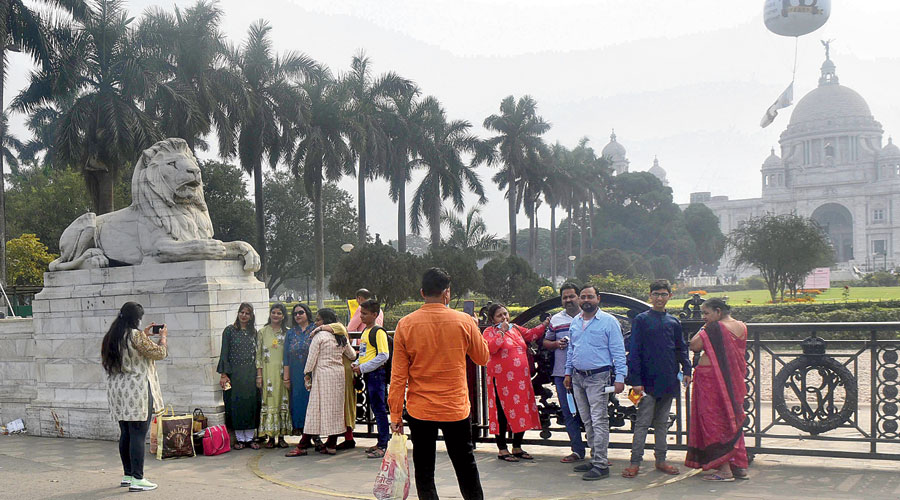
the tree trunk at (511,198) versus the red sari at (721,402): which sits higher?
the tree trunk at (511,198)

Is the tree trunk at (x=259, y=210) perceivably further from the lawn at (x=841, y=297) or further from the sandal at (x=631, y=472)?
the sandal at (x=631, y=472)

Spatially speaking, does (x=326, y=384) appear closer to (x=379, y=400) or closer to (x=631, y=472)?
(x=379, y=400)

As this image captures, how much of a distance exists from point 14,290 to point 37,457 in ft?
57.3

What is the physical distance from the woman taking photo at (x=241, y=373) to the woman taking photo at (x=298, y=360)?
15.9 inches

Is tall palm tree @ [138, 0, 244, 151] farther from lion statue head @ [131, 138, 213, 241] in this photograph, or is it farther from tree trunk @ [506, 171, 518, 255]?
tree trunk @ [506, 171, 518, 255]

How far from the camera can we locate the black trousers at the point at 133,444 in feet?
19.0

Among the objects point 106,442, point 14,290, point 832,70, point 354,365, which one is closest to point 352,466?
point 354,365

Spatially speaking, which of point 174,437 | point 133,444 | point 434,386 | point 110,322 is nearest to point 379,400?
point 174,437

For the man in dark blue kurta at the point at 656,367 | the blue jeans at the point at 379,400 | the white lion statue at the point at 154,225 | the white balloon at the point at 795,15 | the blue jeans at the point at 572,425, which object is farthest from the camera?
the white balloon at the point at 795,15

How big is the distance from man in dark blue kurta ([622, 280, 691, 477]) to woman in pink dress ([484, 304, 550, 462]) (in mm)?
970

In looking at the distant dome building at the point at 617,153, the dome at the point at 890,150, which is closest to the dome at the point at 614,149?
the distant dome building at the point at 617,153

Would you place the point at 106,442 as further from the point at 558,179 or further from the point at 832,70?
the point at 832,70

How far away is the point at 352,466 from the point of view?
650 cm

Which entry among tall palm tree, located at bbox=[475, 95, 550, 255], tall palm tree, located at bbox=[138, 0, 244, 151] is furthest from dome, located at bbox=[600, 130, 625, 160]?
tall palm tree, located at bbox=[138, 0, 244, 151]
